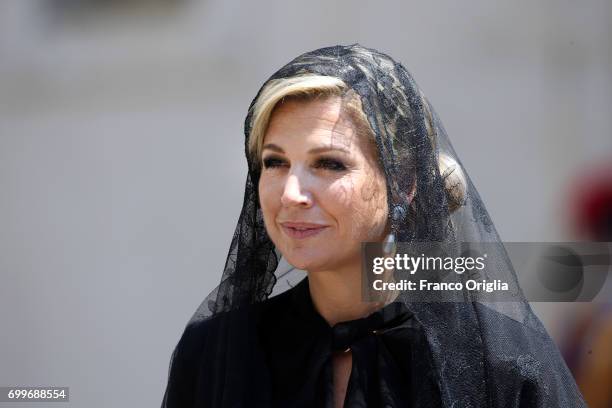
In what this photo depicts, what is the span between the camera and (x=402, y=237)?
6.81ft

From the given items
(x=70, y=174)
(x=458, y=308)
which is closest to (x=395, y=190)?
(x=458, y=308)

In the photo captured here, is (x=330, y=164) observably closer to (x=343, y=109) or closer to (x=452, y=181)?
(x=343, y=109)

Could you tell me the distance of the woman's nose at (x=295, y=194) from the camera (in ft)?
6.75

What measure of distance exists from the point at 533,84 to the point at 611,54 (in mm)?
344

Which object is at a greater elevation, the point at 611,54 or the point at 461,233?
the point at 611,54

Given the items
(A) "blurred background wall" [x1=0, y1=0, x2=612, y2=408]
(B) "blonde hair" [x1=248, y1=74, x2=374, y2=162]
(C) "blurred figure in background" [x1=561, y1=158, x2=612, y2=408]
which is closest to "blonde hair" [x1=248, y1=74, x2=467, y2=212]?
(B) "blonde hair" [x1=248, y1=74, x2=374, y2=162]

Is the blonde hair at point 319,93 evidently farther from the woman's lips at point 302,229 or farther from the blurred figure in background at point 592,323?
the blurred figure in background at point 592,323

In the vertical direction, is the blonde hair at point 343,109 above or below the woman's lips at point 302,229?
above

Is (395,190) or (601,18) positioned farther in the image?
(601,18)

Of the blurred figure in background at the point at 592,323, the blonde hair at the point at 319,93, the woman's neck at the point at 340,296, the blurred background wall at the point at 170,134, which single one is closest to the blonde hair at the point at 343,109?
the blonde hair at the point at 319,93

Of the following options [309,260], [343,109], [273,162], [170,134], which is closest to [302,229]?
[309,260]

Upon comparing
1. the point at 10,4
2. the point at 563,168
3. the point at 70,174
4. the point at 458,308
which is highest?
the point at 10,4

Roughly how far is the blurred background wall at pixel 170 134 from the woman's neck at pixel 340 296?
152 cm

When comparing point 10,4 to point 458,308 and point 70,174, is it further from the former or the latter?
point 458,308
